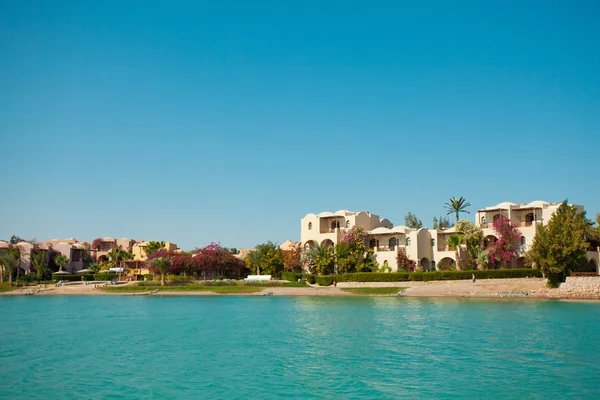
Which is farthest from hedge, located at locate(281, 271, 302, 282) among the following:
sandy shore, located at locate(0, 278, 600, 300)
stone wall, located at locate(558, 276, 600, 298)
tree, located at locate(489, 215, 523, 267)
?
stone wall, located at locate(558, 276, 600, 298)

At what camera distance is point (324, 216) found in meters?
67.9

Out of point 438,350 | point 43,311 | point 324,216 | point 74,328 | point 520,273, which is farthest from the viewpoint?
point 324,216

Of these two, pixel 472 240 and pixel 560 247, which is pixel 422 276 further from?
pixel 560 247

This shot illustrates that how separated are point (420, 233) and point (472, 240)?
679 cm

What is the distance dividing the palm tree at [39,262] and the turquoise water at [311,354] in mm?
44881

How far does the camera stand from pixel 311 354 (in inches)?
853

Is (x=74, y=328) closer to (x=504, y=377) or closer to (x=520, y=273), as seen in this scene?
(x=504, y=377)

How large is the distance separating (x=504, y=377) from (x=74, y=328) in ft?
80.6

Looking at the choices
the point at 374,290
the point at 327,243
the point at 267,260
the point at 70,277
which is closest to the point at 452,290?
the point at 374,290

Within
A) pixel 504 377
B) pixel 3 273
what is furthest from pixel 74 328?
pixel 3 273

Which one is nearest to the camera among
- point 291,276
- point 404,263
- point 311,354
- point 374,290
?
point 311,354

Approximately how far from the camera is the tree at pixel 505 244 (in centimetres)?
5494

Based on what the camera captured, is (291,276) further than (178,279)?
No

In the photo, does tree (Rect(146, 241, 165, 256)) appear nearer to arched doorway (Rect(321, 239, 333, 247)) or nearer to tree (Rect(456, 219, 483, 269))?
arched doorway (Rect(321, 239, 333, 247))
